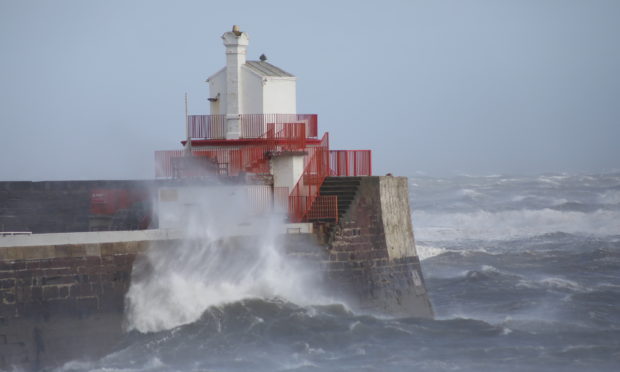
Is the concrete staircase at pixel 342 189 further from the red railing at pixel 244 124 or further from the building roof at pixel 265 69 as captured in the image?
the building roof at pixel 265 69

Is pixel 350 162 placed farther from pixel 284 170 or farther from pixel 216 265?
pixel 216 265

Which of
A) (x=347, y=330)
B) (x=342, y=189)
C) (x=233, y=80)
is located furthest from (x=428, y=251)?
(x=347, y=330)

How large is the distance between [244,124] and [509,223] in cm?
2696

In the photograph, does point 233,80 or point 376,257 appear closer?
point 376,257

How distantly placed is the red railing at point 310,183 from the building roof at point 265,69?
1.53 m

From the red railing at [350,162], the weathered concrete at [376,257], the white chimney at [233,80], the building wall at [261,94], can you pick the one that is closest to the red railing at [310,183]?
the red railing at [350,162]

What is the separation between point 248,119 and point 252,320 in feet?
14.1

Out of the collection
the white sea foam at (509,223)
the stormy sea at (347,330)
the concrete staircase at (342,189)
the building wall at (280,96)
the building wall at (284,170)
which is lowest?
the stormy sea at (347,330)

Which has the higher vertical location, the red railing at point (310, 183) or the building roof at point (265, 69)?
the building roof at point (265, 69)

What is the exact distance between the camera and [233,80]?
22359mm

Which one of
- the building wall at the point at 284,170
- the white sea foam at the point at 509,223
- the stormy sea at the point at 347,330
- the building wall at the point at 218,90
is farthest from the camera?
the white sea foam at the point at 509,223

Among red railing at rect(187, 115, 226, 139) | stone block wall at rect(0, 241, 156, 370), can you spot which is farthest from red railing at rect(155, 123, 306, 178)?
stone block wall at rect(0, 241, 156, 370)

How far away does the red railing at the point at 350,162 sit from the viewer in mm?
22891

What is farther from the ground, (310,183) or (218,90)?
(218,90)
